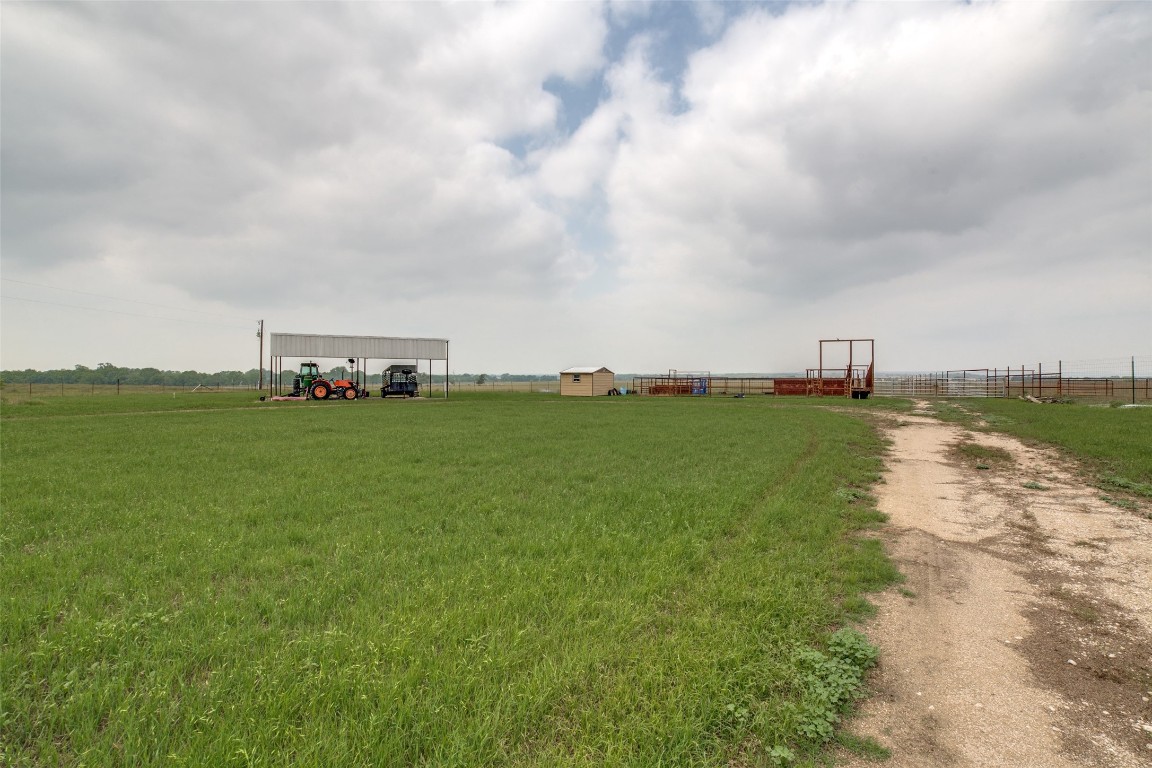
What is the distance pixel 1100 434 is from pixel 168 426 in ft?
102

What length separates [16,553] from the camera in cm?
515

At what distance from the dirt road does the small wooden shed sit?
151ft

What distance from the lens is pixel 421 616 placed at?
153 inches

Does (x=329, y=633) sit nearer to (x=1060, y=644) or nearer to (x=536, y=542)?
(x=536, y=542)

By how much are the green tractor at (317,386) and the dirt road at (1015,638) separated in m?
39.0

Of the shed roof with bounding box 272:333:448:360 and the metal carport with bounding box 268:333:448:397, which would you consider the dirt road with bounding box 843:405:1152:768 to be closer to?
the metal carport with bounding box 268:333:448:397

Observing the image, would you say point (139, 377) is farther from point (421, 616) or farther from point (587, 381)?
point (421, 616)

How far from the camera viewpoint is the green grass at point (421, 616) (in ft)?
8.91

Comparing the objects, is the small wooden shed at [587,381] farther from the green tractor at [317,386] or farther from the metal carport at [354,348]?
the green tractor at [317,386]

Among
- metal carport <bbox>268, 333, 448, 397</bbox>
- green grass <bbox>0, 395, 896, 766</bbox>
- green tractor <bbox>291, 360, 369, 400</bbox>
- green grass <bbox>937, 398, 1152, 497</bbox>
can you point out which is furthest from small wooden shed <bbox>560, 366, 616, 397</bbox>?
green grass <bbox>0, 395, 896, 766</bbox>

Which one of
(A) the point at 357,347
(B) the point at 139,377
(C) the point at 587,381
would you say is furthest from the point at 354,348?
(B) the point at 139,377

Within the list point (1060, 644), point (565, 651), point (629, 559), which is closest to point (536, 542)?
point (629, 559)

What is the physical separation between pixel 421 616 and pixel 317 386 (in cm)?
3847

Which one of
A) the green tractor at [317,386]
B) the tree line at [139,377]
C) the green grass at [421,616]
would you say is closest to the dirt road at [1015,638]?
the green grass at [421,616]
